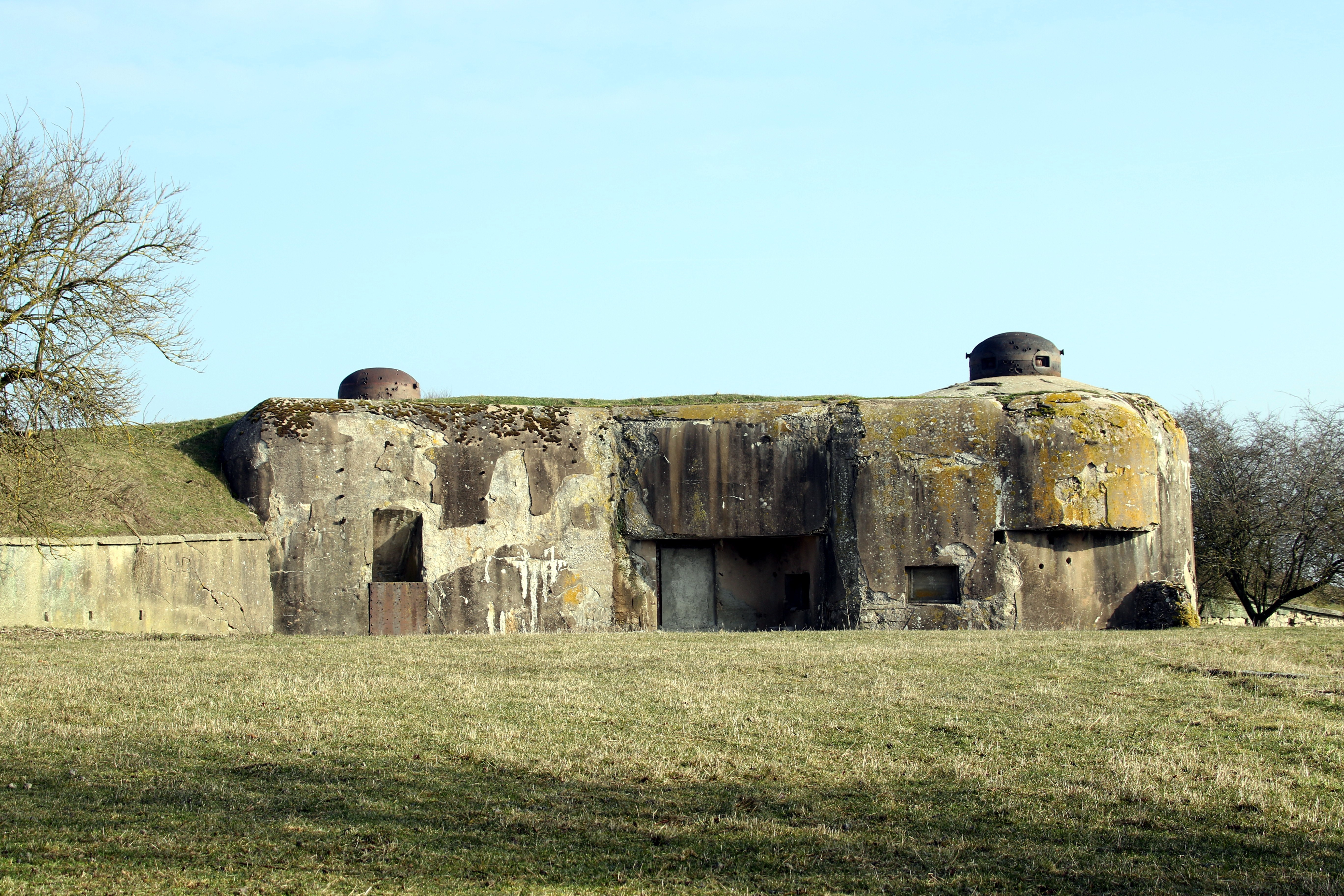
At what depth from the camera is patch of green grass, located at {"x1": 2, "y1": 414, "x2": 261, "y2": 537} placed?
1678cm

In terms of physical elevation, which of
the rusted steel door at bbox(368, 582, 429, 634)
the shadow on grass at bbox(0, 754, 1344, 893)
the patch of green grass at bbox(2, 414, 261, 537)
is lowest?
the shadow on grass at bbox(0, 754, 1344, 893)

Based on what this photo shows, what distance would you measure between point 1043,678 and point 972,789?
4571 millimetres

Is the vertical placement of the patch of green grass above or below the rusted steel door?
above

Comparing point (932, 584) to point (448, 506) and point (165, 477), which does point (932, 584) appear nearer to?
point (448, 506)

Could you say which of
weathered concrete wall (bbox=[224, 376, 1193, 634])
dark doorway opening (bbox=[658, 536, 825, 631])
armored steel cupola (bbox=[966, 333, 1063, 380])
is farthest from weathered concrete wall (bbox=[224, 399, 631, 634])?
armored steel cupola (bbox=[966, 333, 1063, 380])

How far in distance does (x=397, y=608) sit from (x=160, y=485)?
3926 millimetres

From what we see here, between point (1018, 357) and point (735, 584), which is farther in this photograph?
point (1018, 357)

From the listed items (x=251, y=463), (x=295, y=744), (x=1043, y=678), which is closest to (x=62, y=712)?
(x=295, y=744)

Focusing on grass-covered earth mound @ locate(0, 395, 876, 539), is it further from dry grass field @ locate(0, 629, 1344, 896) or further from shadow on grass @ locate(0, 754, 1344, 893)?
shadow on grass @ locate(0, 754, 1344, 893)

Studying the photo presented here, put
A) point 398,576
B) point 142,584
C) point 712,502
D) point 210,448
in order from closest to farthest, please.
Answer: point 142,584 < point 398,576 < point 210,448 < point 712,502

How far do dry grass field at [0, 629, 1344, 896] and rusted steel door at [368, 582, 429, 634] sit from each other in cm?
625

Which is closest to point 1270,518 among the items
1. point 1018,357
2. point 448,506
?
point 1018,357

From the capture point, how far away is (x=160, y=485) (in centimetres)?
1827

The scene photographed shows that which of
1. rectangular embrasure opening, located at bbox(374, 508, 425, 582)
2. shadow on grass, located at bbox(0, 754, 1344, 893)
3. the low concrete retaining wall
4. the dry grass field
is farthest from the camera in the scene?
rectangular embrasure opening, located at bbox(374, 508, 425, 582)
